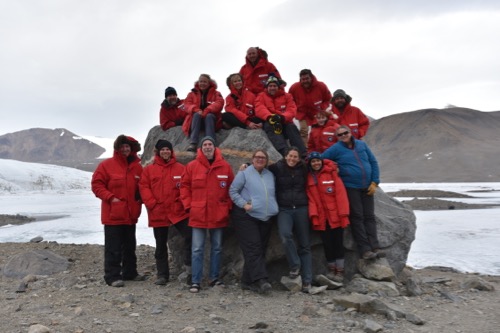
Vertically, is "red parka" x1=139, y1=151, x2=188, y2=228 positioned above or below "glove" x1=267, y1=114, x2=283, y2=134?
below

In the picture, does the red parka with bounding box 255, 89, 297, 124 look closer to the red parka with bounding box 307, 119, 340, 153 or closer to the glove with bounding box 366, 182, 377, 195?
the red parka with bounding box 307, 119, 340, 153

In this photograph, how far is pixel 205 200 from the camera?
6965 millimetres

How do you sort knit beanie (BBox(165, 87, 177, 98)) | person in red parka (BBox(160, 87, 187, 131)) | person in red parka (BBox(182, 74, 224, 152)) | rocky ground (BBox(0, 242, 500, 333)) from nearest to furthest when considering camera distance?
rocky ground (BBox(0, 242, 500, 333)), person in red parka (BBox(182, 74, 224, 152)), knit beanie (BBox(165, 87, 177, 98)), person in red parka (BBox(160, 87, 187, 131))

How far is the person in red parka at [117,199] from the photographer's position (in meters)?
7.41

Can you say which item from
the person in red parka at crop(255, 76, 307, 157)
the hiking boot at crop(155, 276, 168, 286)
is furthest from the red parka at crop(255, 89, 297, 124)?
the hiking boot at crop(155, 276, 168, 286)

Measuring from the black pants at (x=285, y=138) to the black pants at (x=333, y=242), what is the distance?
1625 millimetres

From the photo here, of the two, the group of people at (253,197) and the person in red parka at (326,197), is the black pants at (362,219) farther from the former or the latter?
the person in red parka at (326,197)

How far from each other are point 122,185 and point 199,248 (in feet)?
6.14

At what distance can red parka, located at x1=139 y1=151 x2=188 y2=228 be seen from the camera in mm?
7320

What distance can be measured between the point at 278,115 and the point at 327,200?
2.08m

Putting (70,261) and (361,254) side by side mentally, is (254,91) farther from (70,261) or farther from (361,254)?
(70,261)

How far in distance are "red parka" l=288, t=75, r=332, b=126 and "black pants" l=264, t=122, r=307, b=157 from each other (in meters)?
1.30

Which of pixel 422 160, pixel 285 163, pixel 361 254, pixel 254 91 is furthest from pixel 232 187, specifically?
pixel 422 160

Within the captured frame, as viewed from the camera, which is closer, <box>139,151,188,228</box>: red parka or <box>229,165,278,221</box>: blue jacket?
<box>229,165,278,221</box>: blue jacket
